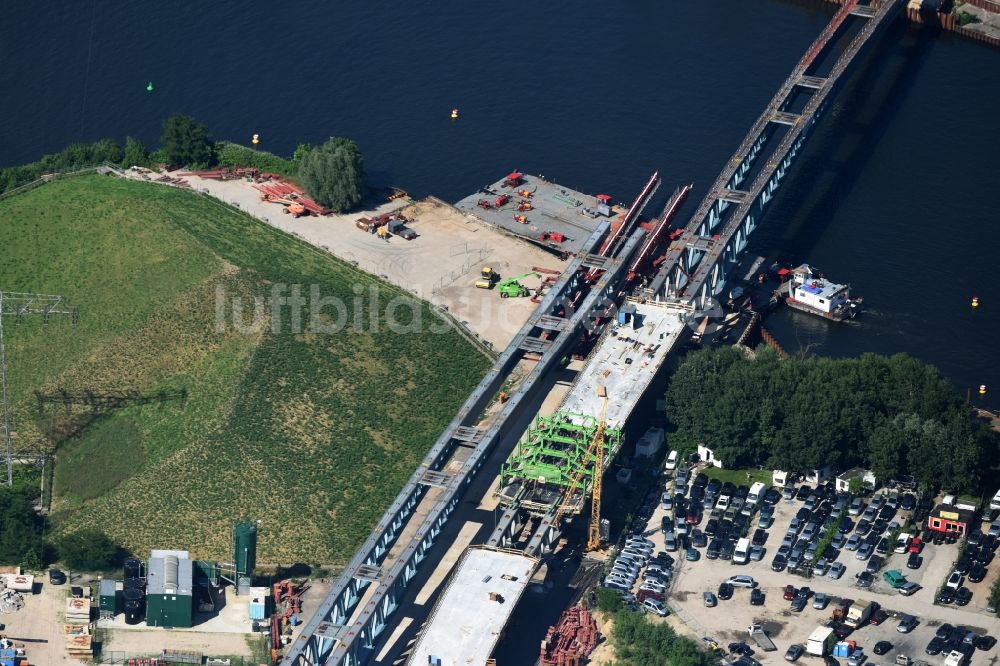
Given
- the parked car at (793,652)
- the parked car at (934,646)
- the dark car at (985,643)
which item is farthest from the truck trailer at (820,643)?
the dark car at (985,643)

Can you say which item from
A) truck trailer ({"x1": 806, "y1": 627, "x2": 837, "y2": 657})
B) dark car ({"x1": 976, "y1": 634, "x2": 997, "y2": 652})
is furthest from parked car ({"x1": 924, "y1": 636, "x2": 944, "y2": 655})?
truck trailer ({"x1": 806, "y1": 627, "x2": 837, "y2": 657})

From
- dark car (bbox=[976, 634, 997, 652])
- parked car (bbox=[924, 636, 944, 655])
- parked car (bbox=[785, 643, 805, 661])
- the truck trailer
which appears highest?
dark car (bbox=[976, 634, 997, 652])

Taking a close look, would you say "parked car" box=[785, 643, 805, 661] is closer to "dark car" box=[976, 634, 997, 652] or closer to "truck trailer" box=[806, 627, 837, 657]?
"truck trailer" box=[806, 627, 837, 657]

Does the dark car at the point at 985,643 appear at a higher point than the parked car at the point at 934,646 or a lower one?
higher

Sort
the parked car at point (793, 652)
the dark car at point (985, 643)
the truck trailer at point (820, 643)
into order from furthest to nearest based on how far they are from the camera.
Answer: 1. the dark car at point (985, 643)
2. the truck trailer at point (820, 643)
3. the parked car at point (793, 652)

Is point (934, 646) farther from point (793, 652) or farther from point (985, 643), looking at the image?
point (793, 652)

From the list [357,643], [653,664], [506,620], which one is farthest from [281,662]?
[653,664]

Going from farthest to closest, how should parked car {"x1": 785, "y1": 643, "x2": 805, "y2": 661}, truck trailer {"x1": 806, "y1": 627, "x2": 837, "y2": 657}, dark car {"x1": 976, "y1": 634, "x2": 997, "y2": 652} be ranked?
dark car {"x1": 976, "y1": 634, "x2": 997, "y2": 652}, truck trailer {"x1": 806, "y1": 627, "x2": 837, "y2": 657}, parked car {"x1": 785, "y1": 643, "x2": 805, "y2": 661}

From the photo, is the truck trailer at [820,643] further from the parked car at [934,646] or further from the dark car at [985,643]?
the dark car at [985,643]

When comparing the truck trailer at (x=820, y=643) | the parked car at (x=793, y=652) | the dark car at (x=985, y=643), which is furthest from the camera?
the dark car at (x=985, y=643)

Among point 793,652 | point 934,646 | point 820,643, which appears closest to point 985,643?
point 934,646

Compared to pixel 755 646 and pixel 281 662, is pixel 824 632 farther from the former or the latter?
pixel 281 662
